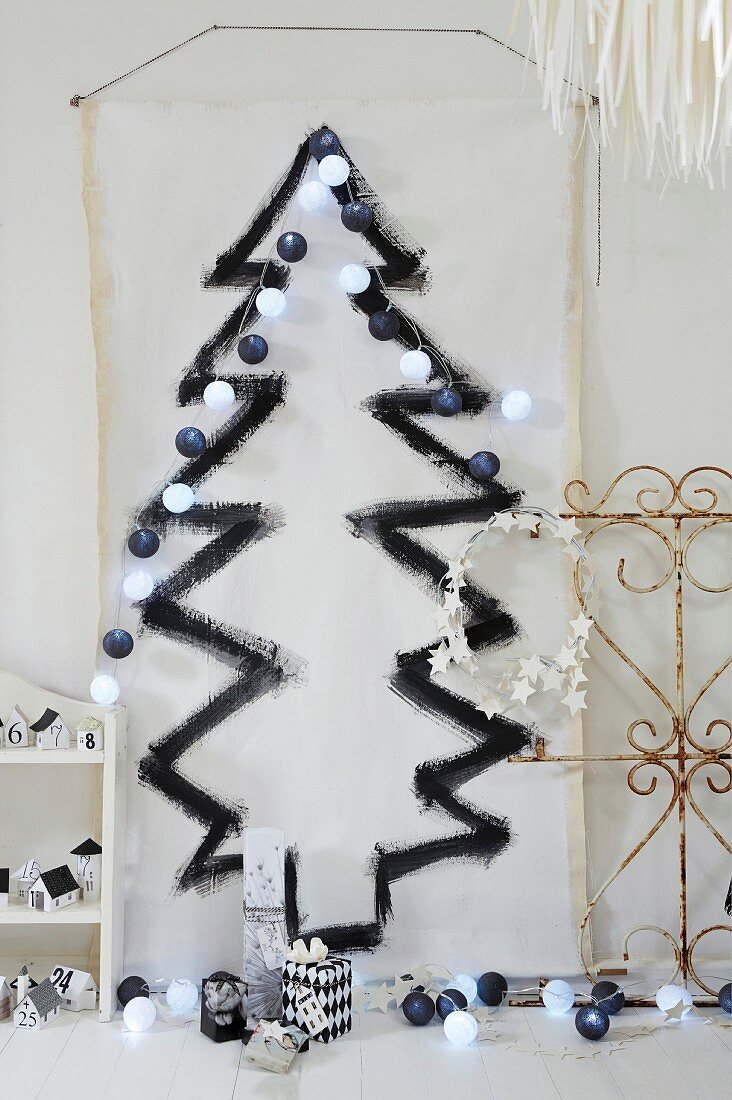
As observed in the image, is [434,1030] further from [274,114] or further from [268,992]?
[274,114]

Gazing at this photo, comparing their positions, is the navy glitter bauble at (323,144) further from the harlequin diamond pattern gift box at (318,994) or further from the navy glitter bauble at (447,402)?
the harlequin diamond pattern gift box at (318,994)

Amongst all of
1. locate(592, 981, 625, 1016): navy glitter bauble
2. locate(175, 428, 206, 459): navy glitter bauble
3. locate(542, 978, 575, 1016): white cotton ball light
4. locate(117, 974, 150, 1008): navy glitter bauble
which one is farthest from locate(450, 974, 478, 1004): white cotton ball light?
locate(175, 428, 206, 459): navy glitter bauble

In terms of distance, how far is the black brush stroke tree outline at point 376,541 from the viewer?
2137 millimetres

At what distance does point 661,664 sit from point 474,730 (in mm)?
459

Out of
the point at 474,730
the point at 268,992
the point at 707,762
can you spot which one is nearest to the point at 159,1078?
the point at 268,992

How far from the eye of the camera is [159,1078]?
67.3 inches

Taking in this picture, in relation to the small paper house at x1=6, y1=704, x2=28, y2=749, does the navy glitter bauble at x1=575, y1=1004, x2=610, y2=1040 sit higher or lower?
lower

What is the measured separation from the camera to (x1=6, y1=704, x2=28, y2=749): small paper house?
201 centimetres

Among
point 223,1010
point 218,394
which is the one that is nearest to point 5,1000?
point 223,1010

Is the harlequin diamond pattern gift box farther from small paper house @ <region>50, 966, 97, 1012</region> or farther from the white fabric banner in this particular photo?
small paper house @ <region>50, 966, 97, 1012</region>

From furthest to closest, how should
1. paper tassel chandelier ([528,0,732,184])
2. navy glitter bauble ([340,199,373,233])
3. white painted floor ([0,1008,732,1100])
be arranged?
navy glitter bauble ([340,199,373,233])
white painted floor ([0,1008,732,1100])
paper tassel chandelier ([528,0,732,184])

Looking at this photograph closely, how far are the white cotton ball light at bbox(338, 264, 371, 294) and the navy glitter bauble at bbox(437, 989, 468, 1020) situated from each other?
1.49 metres

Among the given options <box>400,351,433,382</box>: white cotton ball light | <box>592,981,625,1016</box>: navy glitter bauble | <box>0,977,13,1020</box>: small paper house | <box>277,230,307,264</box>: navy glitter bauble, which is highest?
<box>277,230,307,264</box>: navy glitter bauble

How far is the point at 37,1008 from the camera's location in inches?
74.9
